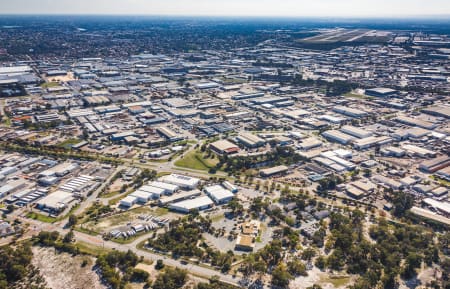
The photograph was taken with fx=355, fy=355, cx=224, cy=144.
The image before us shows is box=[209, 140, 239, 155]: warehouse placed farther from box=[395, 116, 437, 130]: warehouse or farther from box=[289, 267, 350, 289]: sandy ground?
box=[395, 116, 437, 130]: warehouse

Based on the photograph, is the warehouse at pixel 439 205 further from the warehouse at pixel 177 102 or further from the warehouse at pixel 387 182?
the warehouse at pixel 177 102

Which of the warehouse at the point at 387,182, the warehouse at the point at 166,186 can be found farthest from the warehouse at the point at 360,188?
the warehouse at the point at 166,186

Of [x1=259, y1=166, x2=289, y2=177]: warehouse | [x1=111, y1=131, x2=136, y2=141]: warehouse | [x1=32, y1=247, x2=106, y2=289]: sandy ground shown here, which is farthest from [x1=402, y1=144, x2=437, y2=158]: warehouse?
[x1=32, y1=247, x2=106, y2=289]: sandy ground

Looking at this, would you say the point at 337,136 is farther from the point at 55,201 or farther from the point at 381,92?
the point at 55,201

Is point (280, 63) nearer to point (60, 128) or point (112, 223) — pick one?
point (60, 128)

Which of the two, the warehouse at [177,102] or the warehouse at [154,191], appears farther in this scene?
the warehouse at [177,102]

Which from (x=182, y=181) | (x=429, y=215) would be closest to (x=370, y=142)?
(x=429, y=215)
